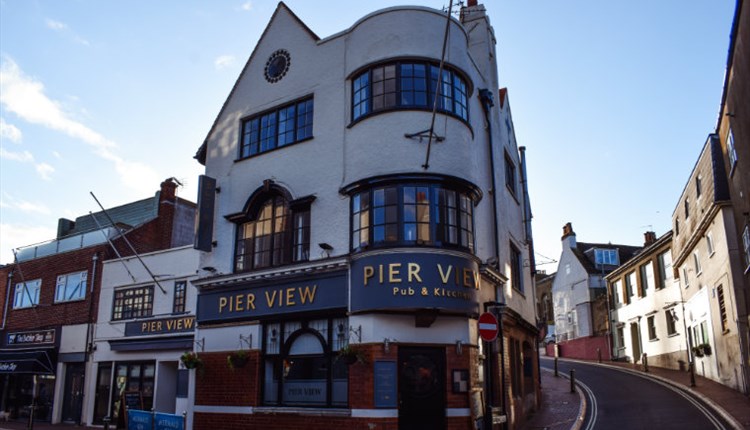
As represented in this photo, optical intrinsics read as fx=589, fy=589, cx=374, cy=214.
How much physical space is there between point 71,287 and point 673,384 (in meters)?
25.8

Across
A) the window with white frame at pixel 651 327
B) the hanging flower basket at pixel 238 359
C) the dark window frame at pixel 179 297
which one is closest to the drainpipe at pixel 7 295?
the dark window frame at pixel 179 297

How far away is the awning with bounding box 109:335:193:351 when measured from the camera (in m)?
20.1

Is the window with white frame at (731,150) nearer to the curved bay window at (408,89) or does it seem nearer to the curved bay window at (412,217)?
the curved bay window at (408,89)

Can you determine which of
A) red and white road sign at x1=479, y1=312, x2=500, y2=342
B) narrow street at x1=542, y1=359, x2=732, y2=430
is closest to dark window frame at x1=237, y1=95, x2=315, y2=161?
red and white road sign at x1=479, y1=312, x2=500, y2=342

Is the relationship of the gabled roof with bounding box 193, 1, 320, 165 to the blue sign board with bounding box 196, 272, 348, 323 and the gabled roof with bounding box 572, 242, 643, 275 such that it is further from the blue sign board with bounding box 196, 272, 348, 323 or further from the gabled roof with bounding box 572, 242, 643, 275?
the gabled roof with bounding box 572, 242, 643, 275

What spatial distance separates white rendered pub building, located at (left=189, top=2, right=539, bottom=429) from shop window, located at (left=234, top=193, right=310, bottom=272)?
5cm

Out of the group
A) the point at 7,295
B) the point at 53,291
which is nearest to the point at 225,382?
the point at 53,291

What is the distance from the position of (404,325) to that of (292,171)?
5876mm

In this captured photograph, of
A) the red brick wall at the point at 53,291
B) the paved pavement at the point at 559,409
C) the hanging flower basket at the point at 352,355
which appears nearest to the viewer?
the hanging flower basket at the point at 352,355

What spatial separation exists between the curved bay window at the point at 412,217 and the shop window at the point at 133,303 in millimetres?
11363

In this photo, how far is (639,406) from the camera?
19.7 meters

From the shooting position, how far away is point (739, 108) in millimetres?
17516

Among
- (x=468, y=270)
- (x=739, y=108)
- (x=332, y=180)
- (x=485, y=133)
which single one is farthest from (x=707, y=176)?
(x=332, y=180)

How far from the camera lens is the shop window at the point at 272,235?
16.5 meters
